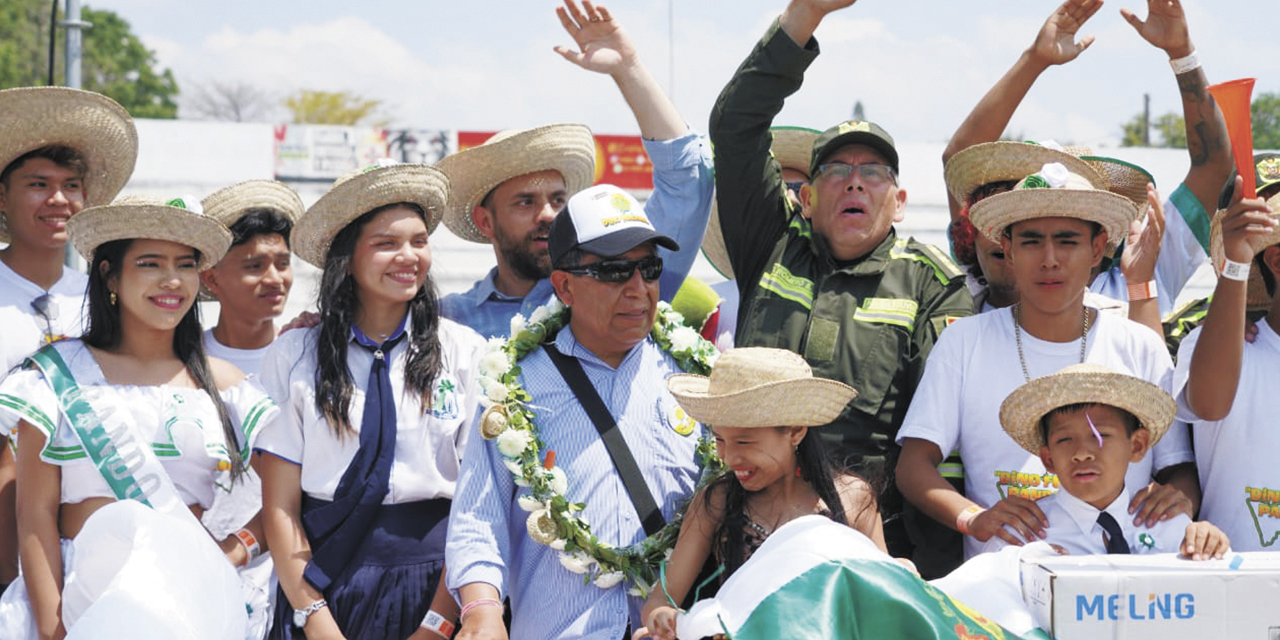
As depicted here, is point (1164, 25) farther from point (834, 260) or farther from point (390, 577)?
point (390, 577)

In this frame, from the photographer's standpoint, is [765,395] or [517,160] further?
[517,160]

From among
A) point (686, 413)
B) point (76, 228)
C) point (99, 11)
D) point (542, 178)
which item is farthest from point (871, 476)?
A: point (99, 11)

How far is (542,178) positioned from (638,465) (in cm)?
180

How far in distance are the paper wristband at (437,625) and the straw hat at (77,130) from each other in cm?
272

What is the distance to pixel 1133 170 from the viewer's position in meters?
5.07

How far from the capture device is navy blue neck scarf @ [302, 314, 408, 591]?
4.12 metres

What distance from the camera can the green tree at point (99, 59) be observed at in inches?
1891

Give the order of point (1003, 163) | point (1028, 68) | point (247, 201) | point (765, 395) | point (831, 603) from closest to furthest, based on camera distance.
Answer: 1. point (831, 603)
2. point (765, 395)
3. point (1003, 163)
4. point (1028, 68)
5. point (247, 201)

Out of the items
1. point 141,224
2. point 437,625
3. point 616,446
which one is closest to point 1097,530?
point 616,446

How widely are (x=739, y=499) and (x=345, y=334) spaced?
60.1 inches

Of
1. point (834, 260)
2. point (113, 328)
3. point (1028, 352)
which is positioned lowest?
point (1028, 352)

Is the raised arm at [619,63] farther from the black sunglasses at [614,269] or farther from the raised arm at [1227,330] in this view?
the raised arm at [1227,330]

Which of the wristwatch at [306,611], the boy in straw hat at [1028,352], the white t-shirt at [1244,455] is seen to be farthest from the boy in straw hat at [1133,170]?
the wristwatch at [306,611]

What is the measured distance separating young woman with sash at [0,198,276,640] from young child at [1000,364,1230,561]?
8.00 feet
